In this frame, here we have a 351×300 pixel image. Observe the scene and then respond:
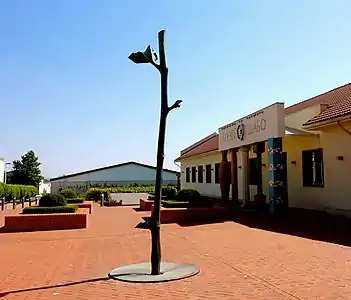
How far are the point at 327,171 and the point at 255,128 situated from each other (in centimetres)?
373

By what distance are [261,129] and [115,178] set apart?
40517 millimetres

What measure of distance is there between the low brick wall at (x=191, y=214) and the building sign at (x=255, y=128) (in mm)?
3518

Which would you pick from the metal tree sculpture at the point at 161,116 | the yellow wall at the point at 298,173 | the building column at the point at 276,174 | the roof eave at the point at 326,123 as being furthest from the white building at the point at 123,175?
the metal tree sculpture at the point at 161,116

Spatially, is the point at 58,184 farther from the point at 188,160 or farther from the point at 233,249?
the point at 233,249

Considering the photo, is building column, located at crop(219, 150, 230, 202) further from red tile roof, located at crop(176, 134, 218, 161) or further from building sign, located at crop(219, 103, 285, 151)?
red tile roof, located at crop(176, 134, 218, 161)

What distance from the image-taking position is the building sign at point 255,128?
620 inches

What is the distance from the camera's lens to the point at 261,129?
679 inches

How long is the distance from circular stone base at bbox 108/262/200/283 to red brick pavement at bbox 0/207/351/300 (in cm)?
20

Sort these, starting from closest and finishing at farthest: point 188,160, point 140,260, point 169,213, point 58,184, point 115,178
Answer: point 140,260
point 169,213
point 188,160
point 58,184
point 115,178

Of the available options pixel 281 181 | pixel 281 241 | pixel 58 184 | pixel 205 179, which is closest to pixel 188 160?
pixel 205 179

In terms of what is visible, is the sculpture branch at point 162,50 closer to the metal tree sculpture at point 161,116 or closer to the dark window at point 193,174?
the metal tree sculpture at point 161,116

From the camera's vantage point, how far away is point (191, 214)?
637 inches

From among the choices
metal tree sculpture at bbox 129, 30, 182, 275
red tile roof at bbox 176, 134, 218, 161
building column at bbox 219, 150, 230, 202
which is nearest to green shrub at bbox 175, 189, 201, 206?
building column at bbox 219, 150, 230, 202

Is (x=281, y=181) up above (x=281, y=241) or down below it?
above
